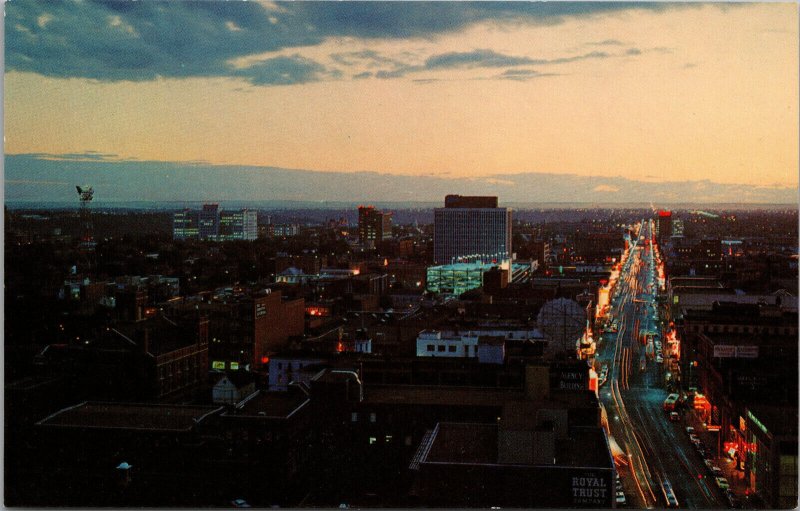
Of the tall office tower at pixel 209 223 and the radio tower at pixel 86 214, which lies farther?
the tall office tower at pixel 209 223

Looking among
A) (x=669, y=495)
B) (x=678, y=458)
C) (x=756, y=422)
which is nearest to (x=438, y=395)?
(x=669, y=495)

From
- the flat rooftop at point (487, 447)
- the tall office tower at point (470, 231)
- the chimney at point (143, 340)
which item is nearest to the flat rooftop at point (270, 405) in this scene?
the flat rooftop at point (487, 447)

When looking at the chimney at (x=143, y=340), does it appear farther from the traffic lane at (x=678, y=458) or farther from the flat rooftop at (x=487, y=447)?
the traffic lane at (x=678, y=458)

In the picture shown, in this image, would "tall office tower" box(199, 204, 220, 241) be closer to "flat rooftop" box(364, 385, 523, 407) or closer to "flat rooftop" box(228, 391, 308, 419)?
"flat rooftop" box(364, 385, 523, 407)

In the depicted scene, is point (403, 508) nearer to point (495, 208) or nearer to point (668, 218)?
point (495, 208)

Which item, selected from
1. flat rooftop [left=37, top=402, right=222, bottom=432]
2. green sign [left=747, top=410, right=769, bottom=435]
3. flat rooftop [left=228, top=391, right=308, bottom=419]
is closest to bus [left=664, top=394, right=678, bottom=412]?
green sign [left=747, top=410, right=769, bottom=435]

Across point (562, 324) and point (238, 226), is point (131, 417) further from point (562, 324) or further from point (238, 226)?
point (238, 226)

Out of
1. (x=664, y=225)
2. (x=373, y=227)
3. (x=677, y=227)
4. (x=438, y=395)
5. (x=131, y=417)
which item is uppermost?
(x=373, y=227)
